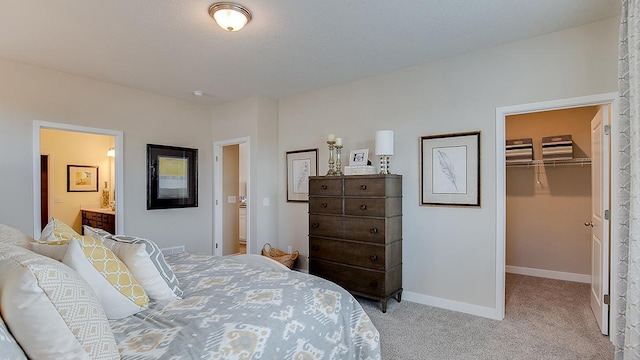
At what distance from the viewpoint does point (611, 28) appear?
2.61m

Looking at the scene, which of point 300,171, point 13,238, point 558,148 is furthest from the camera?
point 300,171

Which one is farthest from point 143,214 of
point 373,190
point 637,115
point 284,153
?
point 637,115

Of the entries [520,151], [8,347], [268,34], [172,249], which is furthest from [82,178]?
[520,151]

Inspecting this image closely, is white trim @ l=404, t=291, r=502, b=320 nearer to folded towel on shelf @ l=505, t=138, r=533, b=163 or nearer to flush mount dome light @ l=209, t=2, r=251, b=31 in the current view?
folded towel on shelf @ l=505, t=138, r=533, b=163

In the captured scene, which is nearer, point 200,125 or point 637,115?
point 637,115

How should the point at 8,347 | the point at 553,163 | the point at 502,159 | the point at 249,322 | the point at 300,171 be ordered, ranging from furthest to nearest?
the point at 300,171, the point at 553,163, the point at 502,159, the point at 249,322, the point at 8,347

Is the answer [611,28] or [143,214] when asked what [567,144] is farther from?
[143,214]

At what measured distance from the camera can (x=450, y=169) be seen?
3.35 metres

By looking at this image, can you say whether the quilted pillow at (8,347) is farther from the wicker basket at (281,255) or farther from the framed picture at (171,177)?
the framed picture at (171,177)

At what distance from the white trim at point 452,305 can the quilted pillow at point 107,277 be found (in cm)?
280

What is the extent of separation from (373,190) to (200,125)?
3.11 meters

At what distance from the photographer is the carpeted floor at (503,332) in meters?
2.45

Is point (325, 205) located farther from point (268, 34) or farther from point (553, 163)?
point (553, 163)

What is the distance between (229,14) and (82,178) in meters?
5.32
